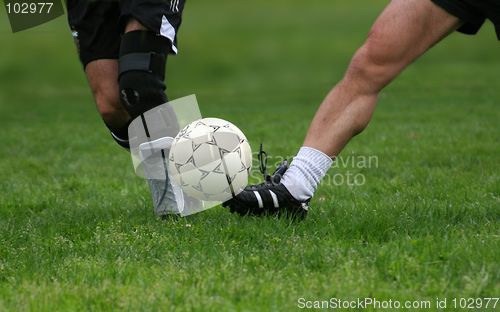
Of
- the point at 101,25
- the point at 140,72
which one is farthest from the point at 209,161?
the point at 101,25

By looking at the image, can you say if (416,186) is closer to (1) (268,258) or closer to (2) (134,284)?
(1) (268,258)

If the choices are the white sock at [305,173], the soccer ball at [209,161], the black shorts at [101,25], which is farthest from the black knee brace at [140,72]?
the white sock at [305,173]

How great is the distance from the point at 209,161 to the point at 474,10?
186 centimetres

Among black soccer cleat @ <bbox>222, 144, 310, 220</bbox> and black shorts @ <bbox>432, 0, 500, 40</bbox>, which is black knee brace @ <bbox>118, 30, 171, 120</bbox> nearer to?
black soccer cleat @ <bbox>222, 144, 310, 220</bbox>

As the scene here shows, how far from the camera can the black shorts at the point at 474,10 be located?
2.83 meters

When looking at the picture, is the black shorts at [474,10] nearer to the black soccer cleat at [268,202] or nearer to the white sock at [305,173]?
the white sock at [305,173]

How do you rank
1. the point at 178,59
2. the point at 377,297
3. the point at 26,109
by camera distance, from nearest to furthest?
the point at 377,297 < the point at 26,109 < the point at 178,59

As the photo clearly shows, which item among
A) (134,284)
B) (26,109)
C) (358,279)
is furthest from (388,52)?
(26,109)

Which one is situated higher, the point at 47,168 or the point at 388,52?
the point at 388,52

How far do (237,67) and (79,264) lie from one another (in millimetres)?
29470

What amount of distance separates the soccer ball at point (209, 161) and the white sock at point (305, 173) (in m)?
0.30

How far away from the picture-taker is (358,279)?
2.16 meters

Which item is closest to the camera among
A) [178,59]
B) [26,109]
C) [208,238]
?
[208,238]

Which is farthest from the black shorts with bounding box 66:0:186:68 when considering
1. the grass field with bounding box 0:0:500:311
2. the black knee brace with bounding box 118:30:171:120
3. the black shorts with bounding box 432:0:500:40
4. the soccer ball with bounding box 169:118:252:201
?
the black shorts with bounding box 432:0:500:40
